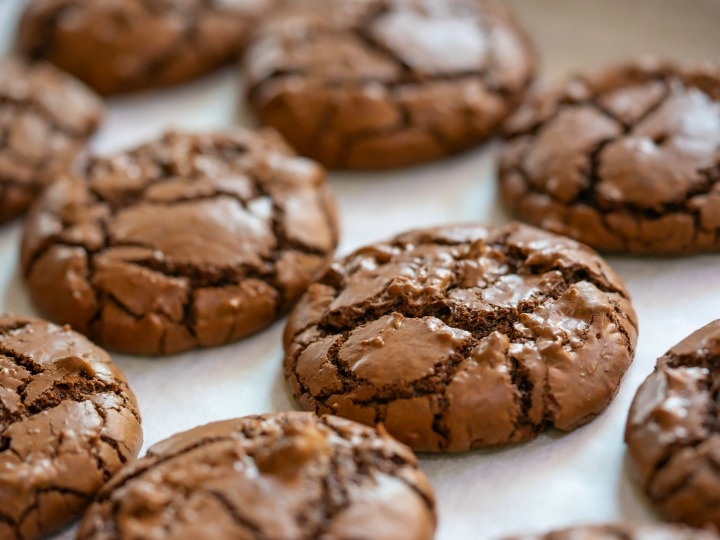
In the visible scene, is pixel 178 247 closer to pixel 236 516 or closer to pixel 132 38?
pixel 236 516

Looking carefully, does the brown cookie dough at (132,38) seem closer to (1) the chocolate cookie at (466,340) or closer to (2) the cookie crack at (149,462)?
(1) the chocolate cookie at (466,340)

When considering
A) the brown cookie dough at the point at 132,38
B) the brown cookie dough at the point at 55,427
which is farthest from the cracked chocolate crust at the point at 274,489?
the brown cookie dough at the point at 132,38

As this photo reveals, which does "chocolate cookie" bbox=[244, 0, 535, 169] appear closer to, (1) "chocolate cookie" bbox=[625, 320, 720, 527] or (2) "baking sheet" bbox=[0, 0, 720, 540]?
(2) "baking sheet" bbox=[0, 0, 720, 540]

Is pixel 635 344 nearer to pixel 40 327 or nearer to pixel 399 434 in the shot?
pixel 399 434

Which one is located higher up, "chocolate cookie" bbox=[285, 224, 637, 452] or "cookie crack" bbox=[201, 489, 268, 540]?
"chocolate cookie" bbox=[285, 224, 637, 452]

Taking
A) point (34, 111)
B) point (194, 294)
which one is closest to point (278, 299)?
point (194, 294)

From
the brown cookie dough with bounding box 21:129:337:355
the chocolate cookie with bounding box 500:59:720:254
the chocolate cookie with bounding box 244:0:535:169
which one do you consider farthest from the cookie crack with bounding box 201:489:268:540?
the chocolate cookie with bounding box 244:0:535:169
